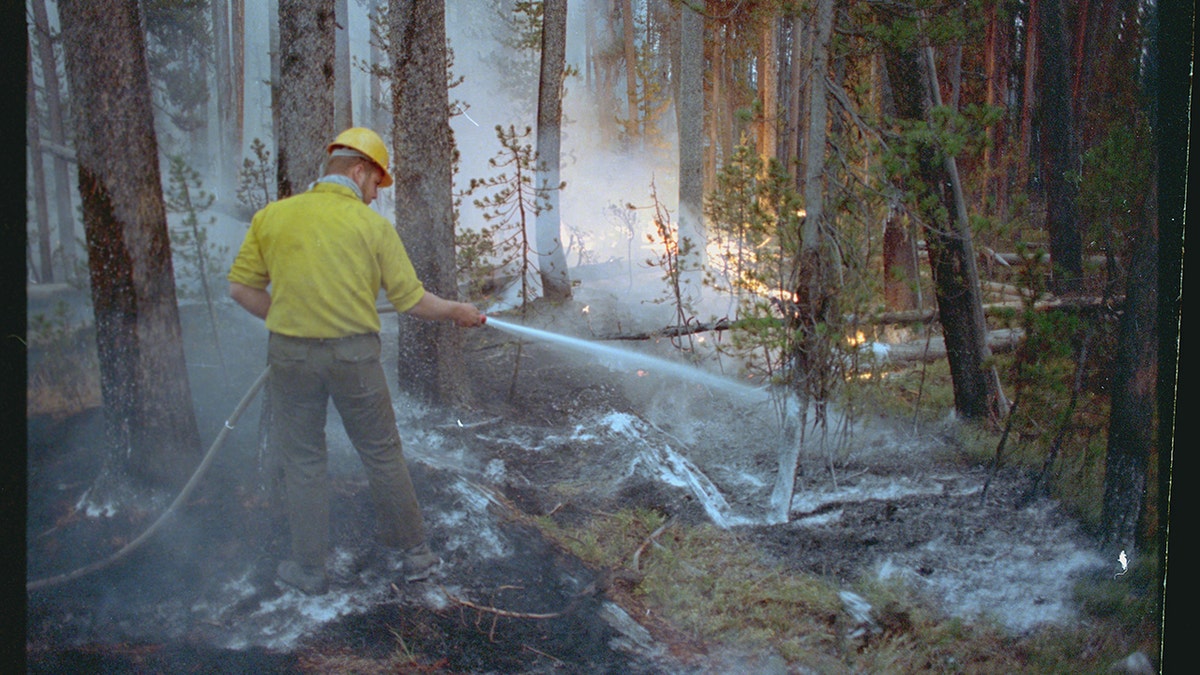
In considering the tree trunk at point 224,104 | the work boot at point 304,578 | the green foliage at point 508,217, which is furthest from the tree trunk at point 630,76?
the work boot at point 304,578

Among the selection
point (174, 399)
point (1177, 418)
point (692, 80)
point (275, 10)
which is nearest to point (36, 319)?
point (174, 399)

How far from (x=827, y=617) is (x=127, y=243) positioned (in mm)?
3725

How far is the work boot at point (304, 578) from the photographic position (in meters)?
3.27

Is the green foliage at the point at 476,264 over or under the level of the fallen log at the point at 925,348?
over

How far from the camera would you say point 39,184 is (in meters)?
3.03

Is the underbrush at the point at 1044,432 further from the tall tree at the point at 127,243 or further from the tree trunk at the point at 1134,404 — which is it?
the tall tree at the point at 127,243

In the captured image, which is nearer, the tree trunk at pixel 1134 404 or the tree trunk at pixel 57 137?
the tree trunk at pixel 57 137

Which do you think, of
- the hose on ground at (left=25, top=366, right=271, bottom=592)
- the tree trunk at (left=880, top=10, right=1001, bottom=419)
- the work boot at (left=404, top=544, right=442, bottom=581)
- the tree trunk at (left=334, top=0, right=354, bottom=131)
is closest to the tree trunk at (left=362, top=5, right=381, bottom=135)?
Answer: the tree trunk at (left=334, top=0, right=354, bottom=131)

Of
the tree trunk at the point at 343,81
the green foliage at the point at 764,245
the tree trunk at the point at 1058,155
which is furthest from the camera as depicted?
the tree trunk at the point at 343,81

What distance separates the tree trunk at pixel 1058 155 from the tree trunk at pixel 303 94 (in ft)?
13.6

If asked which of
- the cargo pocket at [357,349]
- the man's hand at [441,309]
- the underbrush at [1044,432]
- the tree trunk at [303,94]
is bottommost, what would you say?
the underbrush at [1044,432]

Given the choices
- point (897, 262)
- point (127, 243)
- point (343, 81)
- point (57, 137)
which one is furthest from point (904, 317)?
point (57, 137)

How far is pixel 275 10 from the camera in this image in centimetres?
402

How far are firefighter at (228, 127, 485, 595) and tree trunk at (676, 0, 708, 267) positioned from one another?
9.69 feet
